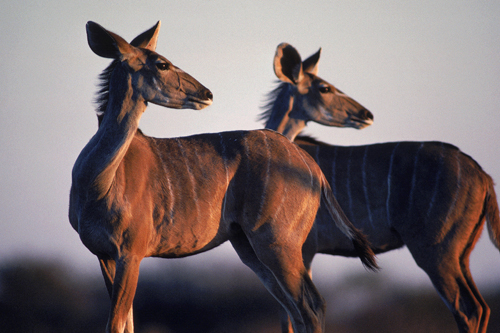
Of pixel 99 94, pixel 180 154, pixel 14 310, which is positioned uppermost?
pixel 99 94

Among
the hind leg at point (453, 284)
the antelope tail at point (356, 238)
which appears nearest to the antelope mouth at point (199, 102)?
the antelope tail at point (356, 238)

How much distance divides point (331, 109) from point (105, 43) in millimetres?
3018

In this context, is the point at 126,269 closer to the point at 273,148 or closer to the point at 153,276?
the point at 273,148

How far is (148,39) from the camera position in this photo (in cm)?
411

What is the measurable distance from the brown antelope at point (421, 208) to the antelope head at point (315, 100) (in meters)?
0.59

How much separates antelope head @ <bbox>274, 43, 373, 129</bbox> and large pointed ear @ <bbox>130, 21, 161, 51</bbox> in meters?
2.20

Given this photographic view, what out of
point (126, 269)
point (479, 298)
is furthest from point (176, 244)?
point (479, 298)

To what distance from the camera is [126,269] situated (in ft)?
11.3

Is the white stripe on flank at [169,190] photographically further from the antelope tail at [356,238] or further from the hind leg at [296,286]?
the antelope tail at [356,238]

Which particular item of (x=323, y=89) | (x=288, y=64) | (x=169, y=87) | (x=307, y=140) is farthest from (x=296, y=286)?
(x=288, y=64)

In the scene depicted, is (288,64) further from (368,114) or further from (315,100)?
(368,114)

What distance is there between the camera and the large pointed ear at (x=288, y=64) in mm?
6211

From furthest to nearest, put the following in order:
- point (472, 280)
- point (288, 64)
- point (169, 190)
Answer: point (288, 64)
point (472, 280)
point (169, 190)

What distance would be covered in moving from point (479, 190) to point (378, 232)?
0.88m
